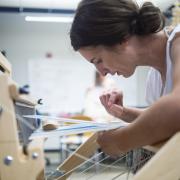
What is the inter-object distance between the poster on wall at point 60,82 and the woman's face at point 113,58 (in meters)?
4.21

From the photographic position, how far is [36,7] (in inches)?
196

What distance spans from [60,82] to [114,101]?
4146mm

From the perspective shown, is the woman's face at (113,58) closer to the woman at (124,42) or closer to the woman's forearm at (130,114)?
the woman at (124,42)

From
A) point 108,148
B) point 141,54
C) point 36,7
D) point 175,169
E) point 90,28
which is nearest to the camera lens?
point 175,169

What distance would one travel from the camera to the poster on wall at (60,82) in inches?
201

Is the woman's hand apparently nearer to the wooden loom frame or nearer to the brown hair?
the brown hair

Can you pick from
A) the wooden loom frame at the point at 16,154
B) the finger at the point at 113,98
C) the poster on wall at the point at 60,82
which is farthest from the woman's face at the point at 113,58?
the poster on wall at the point at 60,82

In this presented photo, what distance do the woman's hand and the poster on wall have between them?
406 cm

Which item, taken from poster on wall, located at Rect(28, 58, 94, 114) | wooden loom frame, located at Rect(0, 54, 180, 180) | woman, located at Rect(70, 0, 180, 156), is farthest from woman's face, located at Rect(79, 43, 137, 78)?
poster on wall, located at Rect(28, 58, 94, 114)

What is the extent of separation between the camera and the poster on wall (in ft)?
16.7

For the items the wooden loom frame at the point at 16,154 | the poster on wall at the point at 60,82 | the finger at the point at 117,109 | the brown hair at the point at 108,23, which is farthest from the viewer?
the poster on wall at the point at 60,82

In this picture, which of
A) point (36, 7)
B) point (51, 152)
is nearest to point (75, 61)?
point (36, 7)

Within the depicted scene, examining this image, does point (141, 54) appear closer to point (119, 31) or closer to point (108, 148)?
point (119, 31)

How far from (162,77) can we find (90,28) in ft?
1.13
